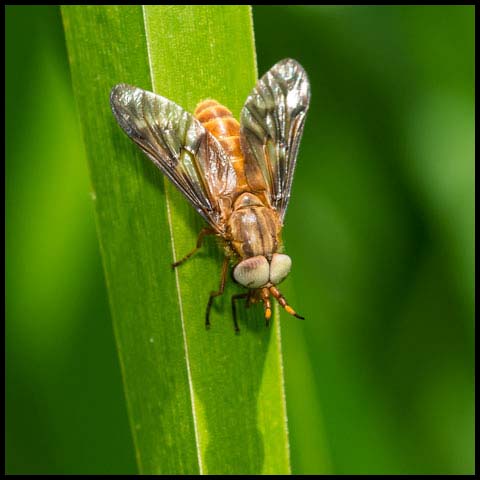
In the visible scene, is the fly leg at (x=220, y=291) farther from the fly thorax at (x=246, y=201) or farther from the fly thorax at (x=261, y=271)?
the fly thorax at (x=246, y=201)

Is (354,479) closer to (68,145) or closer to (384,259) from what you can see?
(384,259)

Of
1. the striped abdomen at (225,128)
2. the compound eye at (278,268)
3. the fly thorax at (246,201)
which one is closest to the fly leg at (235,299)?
the compound eye at (278,268)

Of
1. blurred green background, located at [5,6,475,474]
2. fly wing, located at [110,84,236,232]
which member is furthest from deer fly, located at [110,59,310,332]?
blurred green background, located at [5,6,475,474]

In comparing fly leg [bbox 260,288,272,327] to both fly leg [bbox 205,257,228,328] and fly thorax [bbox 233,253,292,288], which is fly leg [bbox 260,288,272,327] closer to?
fly thorax [bbox 233,253,292,288]

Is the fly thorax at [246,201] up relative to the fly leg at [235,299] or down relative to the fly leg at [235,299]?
up

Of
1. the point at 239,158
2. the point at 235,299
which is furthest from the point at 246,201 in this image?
the point at 235,299

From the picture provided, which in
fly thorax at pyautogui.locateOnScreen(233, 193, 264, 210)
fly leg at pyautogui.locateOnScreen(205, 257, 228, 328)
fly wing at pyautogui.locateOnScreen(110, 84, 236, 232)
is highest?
fly wing at pyautogui.locateOnScreen(110, 84, 236, 232)
